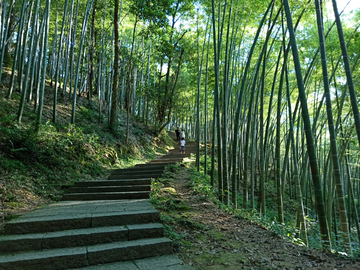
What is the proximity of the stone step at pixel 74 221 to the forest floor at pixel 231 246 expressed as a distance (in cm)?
38

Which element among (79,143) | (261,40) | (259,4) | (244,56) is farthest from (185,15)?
(79,143)

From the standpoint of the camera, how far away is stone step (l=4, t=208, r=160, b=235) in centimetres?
263

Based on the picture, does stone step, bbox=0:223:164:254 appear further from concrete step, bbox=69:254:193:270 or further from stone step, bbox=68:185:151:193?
stone step, bbox=68:185:151:193

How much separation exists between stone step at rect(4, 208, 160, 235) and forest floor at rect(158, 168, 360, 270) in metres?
0.38

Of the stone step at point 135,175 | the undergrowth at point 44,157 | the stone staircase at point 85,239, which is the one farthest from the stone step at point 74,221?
the stone step at point 135,175

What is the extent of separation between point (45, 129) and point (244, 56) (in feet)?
24.5

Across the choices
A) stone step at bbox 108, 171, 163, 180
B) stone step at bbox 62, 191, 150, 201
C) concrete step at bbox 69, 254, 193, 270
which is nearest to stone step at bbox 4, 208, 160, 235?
concrete step at bbox 69, 254, 193, 270

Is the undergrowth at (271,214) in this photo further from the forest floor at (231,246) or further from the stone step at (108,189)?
the stone step at (108,189)

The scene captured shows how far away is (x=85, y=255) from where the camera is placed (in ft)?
7.45

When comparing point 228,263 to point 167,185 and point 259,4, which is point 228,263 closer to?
point 167,185

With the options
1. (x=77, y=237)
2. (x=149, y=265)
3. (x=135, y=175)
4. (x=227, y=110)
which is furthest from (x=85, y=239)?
(x=227, y=110)

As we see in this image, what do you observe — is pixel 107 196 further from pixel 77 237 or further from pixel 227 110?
pixel 227 110

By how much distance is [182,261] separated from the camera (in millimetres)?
2346

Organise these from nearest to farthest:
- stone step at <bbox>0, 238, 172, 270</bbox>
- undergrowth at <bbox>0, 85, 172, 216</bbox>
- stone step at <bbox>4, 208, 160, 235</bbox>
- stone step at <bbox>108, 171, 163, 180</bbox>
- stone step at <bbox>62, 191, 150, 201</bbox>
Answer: stone step at <bbox>0, 238, 172, 270</bbox> → stone step at <bbox>4, 208, 160, 235</bbox> → undergrowth at <bbox>0, 85, 172, 216</bbox> → stone step at <bbox>62, 191, 150, 201</bbox> → stone step at <bbox>108, 171, 163, 180</bbox>
